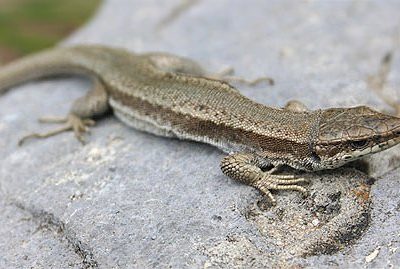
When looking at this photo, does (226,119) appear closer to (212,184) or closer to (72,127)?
(212,184)

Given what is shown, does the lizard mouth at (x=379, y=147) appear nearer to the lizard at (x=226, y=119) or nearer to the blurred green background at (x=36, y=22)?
the lizard at (x=226, y=119)

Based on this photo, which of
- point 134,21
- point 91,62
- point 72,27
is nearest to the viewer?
point 91,62

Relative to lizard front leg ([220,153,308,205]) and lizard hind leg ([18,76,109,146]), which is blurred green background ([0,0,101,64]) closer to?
lizard hind leg ([18,76,109,146])

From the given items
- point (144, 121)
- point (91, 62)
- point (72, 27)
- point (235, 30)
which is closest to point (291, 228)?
point (144, 121)

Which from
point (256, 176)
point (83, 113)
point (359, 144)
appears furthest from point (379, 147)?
point (83, 113)

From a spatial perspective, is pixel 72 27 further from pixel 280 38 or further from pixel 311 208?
pixel 311 208

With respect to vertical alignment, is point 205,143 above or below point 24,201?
above

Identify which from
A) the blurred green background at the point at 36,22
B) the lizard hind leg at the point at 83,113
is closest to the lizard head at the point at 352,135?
the lizard hind leg at the point at 83,113
